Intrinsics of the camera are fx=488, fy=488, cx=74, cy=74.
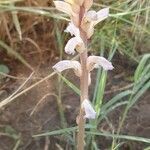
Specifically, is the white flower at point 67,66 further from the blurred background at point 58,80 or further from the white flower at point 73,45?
the blurred background at point 58,80

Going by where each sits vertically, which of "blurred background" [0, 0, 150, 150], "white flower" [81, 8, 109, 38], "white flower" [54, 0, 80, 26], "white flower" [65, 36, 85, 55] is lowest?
"blurred background" [0, 0, 150, 150]

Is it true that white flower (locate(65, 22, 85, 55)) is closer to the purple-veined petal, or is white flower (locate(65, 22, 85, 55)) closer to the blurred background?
the purple-veined petal

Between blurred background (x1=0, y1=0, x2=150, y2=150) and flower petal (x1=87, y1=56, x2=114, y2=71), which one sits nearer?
flower petal (x1=87, y1=56, x2=114, y2=71)

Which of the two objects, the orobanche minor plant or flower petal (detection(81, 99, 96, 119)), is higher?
the orobanche minor plant

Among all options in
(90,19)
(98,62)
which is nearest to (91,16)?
(90,19)

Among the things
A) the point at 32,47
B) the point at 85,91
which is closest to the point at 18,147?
the point at 32,47

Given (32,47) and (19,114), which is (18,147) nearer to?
(19,114)

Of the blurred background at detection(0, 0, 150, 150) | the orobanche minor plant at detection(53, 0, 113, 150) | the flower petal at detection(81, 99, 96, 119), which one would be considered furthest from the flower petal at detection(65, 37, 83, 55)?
the blurred background at detection(0, 0, 150, 150)
